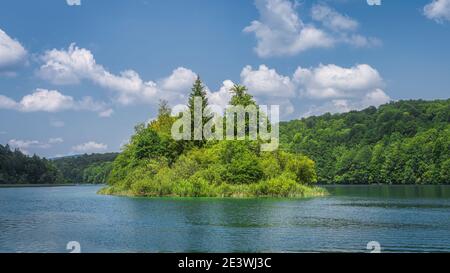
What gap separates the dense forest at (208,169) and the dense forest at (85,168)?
6894 cm

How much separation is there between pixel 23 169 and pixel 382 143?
68.6 m

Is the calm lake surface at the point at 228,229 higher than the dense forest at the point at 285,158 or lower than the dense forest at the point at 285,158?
lower

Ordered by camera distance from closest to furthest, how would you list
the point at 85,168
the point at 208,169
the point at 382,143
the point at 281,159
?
1. the point at 208,169
2. the point at 281,159
3. the point at 382,143
4. the point at 85,168

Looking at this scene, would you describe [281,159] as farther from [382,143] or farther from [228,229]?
[382,143]

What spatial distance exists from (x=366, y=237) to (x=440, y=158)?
75316mm

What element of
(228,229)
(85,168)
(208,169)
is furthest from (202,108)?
(85,168)

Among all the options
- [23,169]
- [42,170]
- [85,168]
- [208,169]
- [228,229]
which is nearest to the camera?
[228,229]

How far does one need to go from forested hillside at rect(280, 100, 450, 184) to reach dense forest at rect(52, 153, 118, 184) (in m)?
50.0

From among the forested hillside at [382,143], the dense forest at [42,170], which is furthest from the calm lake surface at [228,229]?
the dense forest at [42,170]

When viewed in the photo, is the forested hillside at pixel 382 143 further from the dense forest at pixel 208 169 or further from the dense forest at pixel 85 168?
the dense forest at pixel 85 168

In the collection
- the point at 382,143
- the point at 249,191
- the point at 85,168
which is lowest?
the point at 249,191

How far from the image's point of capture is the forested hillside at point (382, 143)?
92750mm

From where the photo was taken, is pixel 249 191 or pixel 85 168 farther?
pixel 85 168

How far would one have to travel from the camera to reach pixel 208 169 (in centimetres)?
5197
